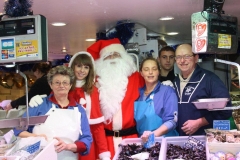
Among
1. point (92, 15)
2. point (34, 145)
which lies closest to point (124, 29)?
point (92, 15)

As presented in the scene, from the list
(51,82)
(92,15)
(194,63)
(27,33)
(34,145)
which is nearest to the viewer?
(34,145)

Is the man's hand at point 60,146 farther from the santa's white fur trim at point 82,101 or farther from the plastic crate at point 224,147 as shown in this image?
the plastic crate at point 224,147

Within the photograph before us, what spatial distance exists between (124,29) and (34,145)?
2.12 metres

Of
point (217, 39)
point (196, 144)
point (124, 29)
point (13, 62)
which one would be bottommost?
point (196, 144)

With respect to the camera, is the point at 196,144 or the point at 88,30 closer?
the point at 196,144

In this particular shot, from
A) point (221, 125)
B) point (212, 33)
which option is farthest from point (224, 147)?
point (212, 33)

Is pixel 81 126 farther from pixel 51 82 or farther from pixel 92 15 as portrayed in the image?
pixel 92 15

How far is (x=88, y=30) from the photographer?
4.06 m

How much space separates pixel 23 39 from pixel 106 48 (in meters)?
1.11

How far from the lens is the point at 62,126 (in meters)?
2.27

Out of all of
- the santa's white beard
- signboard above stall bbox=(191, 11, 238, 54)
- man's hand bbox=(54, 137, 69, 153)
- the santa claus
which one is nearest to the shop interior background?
signboard above stall bbox=(191, 11, 238, 54)

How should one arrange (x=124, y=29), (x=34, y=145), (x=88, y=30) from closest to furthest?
(x=34, y=145), (x=124, y=29), (x=88, y=30)

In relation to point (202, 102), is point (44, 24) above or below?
above

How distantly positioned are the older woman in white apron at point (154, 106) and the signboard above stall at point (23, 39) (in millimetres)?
927
